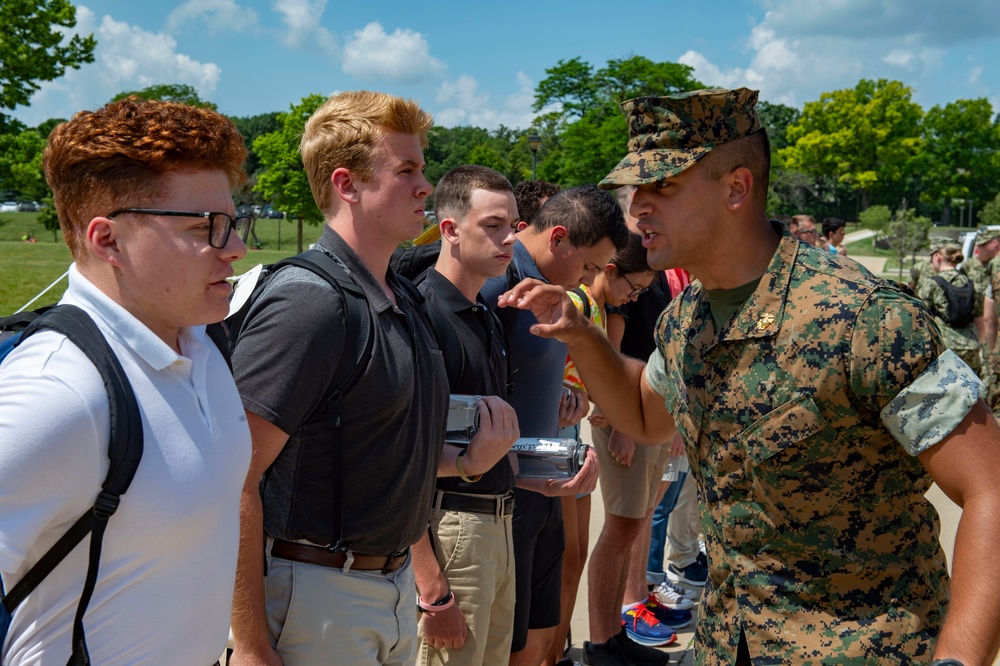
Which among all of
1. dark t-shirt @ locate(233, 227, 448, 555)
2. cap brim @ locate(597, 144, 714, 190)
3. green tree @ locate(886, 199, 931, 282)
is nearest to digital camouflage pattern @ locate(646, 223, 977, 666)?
cap brim @ locate(597, 144, 714, 190)

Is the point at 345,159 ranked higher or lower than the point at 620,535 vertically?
higher

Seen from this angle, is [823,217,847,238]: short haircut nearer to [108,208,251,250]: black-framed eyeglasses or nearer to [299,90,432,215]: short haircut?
[299,90,432,215]: short haircut

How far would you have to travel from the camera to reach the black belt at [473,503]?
3439mm

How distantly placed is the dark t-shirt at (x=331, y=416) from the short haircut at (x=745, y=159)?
104 centimetres

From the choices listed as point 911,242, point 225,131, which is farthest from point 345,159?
point 911,242

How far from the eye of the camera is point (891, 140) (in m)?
73.2

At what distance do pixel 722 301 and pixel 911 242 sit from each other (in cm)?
4009

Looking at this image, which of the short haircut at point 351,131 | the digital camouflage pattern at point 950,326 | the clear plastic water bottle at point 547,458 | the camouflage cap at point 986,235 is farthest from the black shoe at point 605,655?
the camouflage cap at point 986,235

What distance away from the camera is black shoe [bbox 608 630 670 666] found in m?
4.89

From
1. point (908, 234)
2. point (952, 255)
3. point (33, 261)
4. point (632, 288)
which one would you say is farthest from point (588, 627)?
point (908, 234)

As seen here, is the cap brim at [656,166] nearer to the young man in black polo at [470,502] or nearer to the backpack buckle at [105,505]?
the young man in black polo at [470,502]

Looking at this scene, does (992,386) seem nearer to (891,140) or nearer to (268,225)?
(268,225)

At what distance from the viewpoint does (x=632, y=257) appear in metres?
4.97

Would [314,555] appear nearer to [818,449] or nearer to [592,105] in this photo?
[818,449]
